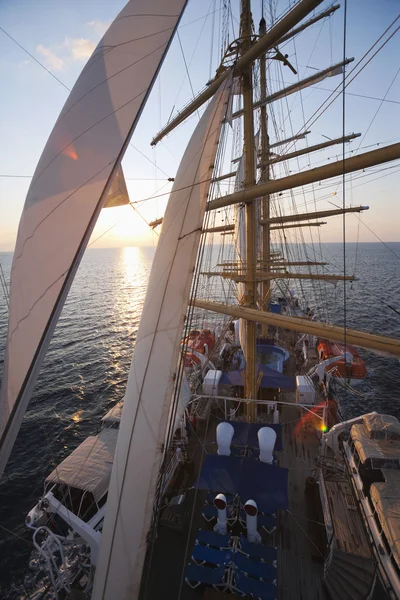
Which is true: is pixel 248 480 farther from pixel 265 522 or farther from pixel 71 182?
pixel 71 182

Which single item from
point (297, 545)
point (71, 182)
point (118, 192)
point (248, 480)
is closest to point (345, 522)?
point (297, 545)

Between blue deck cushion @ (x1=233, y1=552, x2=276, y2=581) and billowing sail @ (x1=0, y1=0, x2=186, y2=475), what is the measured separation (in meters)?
5.96

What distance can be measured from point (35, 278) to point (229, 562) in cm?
726

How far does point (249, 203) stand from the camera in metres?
10.3

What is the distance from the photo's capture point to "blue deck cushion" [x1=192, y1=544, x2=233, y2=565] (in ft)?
18.8

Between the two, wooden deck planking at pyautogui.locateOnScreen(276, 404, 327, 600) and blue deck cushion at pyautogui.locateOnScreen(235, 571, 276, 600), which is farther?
wooden deck planking at pyautogui.locateOnScreen(276, 404, 327, 600)

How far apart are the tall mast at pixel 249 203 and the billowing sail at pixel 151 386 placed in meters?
4.74

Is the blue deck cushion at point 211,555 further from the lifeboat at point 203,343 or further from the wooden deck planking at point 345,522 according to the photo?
the lifeboat at point 203,343

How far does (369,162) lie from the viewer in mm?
5051

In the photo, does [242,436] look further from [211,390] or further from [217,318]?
[217,318]

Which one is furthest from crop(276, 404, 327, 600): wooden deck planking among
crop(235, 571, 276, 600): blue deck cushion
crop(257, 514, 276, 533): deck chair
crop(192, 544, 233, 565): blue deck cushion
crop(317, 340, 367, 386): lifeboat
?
crop(317, 340, 367, 386): lifeboat

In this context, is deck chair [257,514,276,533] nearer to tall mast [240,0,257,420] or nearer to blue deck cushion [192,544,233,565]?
blue deck cushion [192,544,233,565]

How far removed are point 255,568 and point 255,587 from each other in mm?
287

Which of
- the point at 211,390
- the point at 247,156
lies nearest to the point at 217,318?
the point at 211,390
